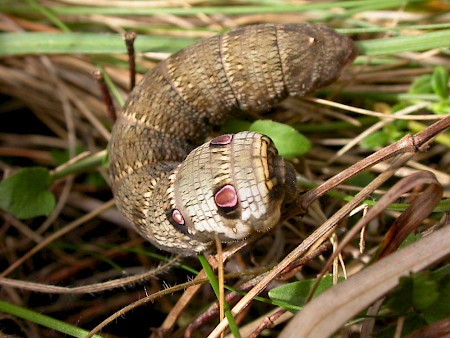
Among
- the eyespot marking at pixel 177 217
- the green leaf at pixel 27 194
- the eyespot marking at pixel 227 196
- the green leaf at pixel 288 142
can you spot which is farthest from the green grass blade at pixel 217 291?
the green leaf at pixel 27 194

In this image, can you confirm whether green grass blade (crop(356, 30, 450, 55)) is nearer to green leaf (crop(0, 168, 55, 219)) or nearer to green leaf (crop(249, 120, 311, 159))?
green leaf (crop(249, 120, 311, 159))

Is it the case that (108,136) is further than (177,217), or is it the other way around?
(108,136)

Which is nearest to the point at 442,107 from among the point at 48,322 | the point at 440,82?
the point at 440,82

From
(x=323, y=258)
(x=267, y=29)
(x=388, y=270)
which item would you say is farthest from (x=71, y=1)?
(x=388, y=270)

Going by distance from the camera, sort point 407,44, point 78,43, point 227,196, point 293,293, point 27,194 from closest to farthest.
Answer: point 227,196 < point 293,293 < point 407,44 < point 27,194 < point 78,43

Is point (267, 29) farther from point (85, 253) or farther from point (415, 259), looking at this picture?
point (85, 253)

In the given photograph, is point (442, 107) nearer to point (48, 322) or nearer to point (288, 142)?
point (288, 142)
